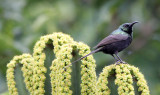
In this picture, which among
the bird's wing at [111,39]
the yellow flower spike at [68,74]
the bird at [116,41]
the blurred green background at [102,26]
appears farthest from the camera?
the blurred green background at [102,26]

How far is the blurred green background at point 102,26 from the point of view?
27.7 feet

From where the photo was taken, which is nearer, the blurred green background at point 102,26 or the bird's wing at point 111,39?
the bird's wing at point 111,39

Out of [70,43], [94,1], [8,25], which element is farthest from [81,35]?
[70,43]

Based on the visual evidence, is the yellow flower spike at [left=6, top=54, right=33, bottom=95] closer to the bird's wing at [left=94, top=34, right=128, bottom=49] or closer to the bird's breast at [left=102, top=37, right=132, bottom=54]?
the bird's wing at [left=94, top=34, right=128, bottom=49]

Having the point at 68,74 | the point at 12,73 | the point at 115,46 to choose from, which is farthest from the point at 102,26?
the point at 68,74

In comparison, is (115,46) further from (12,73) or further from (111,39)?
(12,73)

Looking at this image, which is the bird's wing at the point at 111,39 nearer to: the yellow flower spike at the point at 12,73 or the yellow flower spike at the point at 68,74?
the yellow flower spike at the point at 68,74

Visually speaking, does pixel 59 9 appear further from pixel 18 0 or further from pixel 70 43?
pixel 70 43

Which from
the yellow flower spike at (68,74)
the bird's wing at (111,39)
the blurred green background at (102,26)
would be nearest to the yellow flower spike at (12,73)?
the yellow flower spike at (68,74)

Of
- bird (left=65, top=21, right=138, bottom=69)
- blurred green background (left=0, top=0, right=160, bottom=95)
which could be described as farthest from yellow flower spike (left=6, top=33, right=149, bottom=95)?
blurred green background (left=0, top=0, right=160, bottom=95)

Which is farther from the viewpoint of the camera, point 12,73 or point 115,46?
point 115,46

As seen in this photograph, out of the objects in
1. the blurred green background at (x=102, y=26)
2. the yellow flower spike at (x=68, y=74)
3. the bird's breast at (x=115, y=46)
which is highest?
the blurred green background at (x=102, y=26)

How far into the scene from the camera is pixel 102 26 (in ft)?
34.3

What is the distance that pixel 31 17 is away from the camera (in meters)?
10.5
